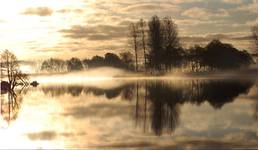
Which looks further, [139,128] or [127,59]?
[127,59]

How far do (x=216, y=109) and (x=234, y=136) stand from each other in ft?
39.9

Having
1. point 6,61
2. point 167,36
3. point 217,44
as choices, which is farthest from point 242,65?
point 6,61

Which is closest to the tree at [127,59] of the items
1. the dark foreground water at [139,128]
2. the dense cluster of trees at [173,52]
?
the dense cluster of trees at [173,52]

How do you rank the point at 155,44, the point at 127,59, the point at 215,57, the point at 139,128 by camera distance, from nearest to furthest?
the point at 139,128 < the point at 155,44 < the point at 215,57 < the point at 127,59

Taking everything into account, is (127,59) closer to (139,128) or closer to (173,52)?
(173,52)

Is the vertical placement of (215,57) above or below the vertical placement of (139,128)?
above

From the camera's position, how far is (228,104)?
3653 centimetres

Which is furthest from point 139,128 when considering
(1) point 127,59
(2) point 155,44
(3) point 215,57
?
(1) point 127,59

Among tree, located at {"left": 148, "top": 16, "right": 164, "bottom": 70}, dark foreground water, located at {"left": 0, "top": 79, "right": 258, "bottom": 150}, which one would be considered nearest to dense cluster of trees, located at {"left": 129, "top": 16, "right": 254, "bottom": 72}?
tree, located at {"left": 148, "top": 16, "right": 164, "bottom": 70}

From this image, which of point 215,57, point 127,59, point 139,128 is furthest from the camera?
point 127,59

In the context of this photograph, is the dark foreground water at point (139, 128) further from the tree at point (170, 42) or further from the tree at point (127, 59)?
the tree at point (127, 59)

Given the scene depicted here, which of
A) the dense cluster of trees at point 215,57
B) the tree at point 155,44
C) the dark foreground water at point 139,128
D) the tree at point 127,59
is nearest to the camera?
the dark foreground water at point 139,128

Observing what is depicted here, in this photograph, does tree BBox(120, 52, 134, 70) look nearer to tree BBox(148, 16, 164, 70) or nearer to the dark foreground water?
tree BBox(148, 16, 164, 70)

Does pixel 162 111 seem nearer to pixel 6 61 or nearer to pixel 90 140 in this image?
pixel 90 140
